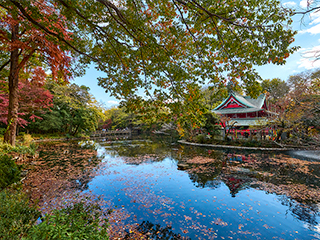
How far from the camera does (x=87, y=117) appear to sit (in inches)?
1082

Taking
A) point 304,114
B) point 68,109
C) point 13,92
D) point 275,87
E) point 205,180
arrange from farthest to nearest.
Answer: point 275,87 → point 68,109 → point 304,114 → point 13,92 → point 205,180

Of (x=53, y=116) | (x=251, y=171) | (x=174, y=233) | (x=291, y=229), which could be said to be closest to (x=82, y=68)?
(x=174, y=233)

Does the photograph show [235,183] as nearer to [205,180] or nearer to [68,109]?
[205,180]

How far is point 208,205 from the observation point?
17.9ft

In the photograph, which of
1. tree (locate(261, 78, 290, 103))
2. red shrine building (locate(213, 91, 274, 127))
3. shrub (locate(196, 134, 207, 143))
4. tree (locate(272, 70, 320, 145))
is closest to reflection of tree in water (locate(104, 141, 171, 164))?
shrub (locate(196, 134, 207, 143))

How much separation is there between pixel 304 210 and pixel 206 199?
3143mm

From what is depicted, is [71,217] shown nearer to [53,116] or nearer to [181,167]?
[181,167]

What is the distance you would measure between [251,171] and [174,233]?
7.32 m

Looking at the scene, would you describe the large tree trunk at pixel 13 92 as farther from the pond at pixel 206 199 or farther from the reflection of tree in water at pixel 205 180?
the reflection of tree in water at pixel 205 180

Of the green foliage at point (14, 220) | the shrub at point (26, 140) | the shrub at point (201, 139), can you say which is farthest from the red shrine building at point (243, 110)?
the shrub at point (26, 140)

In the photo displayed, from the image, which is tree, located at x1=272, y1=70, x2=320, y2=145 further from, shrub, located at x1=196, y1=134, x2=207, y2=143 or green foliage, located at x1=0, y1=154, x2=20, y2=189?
green foliage, located at x1=0, y1=154, x2=20, y2=189

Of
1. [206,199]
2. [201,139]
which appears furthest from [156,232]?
[201,139]

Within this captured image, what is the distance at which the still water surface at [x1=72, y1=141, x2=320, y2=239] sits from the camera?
13.6ft

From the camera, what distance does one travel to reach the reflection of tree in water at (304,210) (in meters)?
4.71
